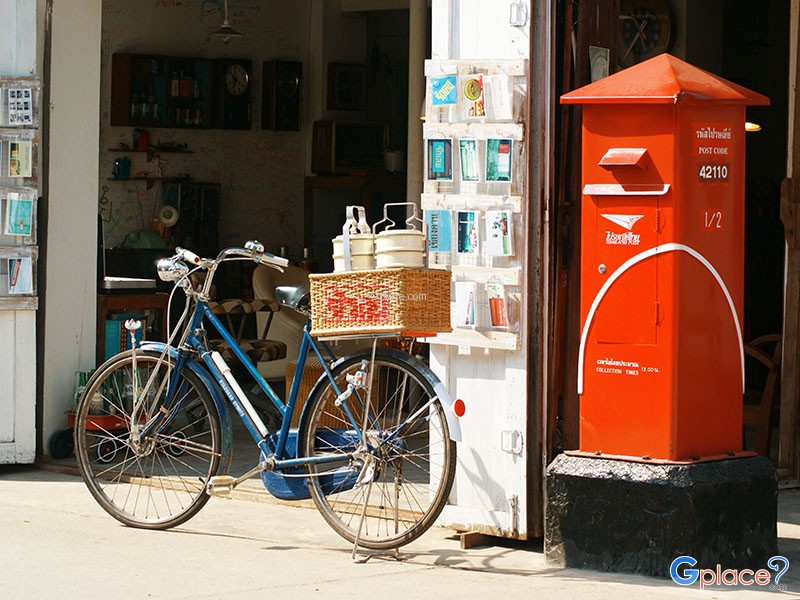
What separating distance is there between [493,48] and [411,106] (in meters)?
4.74

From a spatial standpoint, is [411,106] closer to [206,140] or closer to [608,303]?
[206,140]

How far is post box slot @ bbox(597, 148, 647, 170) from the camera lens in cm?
557

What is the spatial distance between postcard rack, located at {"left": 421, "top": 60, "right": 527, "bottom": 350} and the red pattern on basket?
1.92 ft

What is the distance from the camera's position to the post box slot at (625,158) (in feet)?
18.3

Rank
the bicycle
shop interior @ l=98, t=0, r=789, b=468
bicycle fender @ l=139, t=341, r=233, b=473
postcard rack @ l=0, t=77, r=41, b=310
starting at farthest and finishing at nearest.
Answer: shop interior @ l=98, t=0, r=789, b=468 → postcard rack @ l=0, t=77, r=41, b=310 → bicycle fender @ l=139, t=341, r=233, b=473 → the bicycle

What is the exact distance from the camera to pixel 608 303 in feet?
18.7

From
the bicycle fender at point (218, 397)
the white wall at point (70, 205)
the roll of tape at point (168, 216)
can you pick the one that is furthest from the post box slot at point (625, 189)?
the roll of tape at point (168, 216)

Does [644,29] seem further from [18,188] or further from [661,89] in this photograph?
[661,89]

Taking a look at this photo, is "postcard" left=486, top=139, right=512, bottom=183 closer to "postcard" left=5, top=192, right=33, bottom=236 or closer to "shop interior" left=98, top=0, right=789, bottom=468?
"postcard" left=5, top=192, right=33, bottom=236

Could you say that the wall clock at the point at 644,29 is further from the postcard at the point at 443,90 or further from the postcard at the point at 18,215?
the postcard at the point at 443,90

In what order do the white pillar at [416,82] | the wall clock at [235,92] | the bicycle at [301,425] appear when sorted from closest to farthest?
the bicycle at [301,425] → the white pillar at [416,82] → the wall clock at [235,92]

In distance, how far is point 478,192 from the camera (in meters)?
6.21

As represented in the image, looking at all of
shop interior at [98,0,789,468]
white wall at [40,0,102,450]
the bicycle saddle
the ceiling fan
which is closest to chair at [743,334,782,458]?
the bicycle saddle
